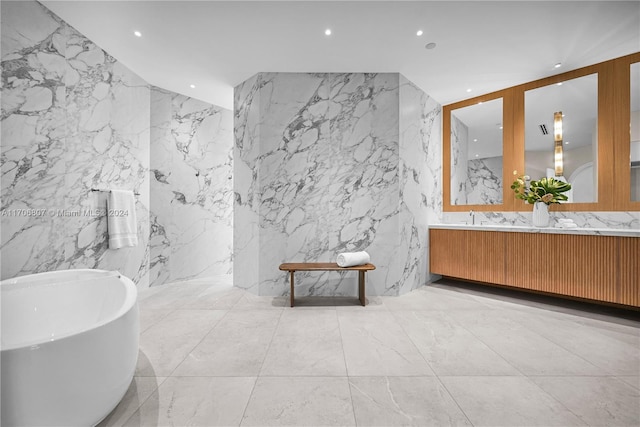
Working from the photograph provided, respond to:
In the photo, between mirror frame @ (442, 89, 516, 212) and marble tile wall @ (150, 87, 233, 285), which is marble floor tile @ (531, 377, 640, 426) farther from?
marble tile wall @ (150, 87, 233, 285)

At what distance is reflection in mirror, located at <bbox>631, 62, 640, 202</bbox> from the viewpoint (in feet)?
8.75

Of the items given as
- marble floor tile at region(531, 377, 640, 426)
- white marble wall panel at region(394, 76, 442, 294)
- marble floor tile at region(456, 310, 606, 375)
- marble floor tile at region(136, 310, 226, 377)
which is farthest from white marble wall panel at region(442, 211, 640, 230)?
marble floor tile at region(136, 310, 226, 377)

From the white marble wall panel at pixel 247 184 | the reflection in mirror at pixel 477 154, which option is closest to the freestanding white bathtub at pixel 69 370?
the white marble wall panel at pixel 247 184

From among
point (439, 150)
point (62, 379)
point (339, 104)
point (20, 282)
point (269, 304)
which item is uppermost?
point (339, 104)

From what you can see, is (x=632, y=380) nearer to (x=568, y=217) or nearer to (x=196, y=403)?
(x=568, y=217)

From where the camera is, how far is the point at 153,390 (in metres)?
1.47

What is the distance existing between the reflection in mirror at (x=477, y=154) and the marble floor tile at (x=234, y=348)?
2.99 meters

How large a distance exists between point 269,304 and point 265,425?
1.68 meters

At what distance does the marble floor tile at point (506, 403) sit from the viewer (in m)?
1.26

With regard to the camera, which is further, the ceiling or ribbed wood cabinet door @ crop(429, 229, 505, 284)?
ribbed wood cabinet door @ crop(429, 229, 505, 284)

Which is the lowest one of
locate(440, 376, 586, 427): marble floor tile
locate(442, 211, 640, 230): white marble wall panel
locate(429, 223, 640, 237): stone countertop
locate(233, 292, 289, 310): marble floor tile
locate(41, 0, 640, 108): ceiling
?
locate(233, 292, 289, 310): marble floor tile

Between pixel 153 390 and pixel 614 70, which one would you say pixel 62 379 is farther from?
pixel 614 70

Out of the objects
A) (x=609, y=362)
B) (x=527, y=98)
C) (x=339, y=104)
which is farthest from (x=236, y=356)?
(x=527, y=98)

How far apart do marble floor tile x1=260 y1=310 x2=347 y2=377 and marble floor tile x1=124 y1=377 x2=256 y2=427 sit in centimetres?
21
